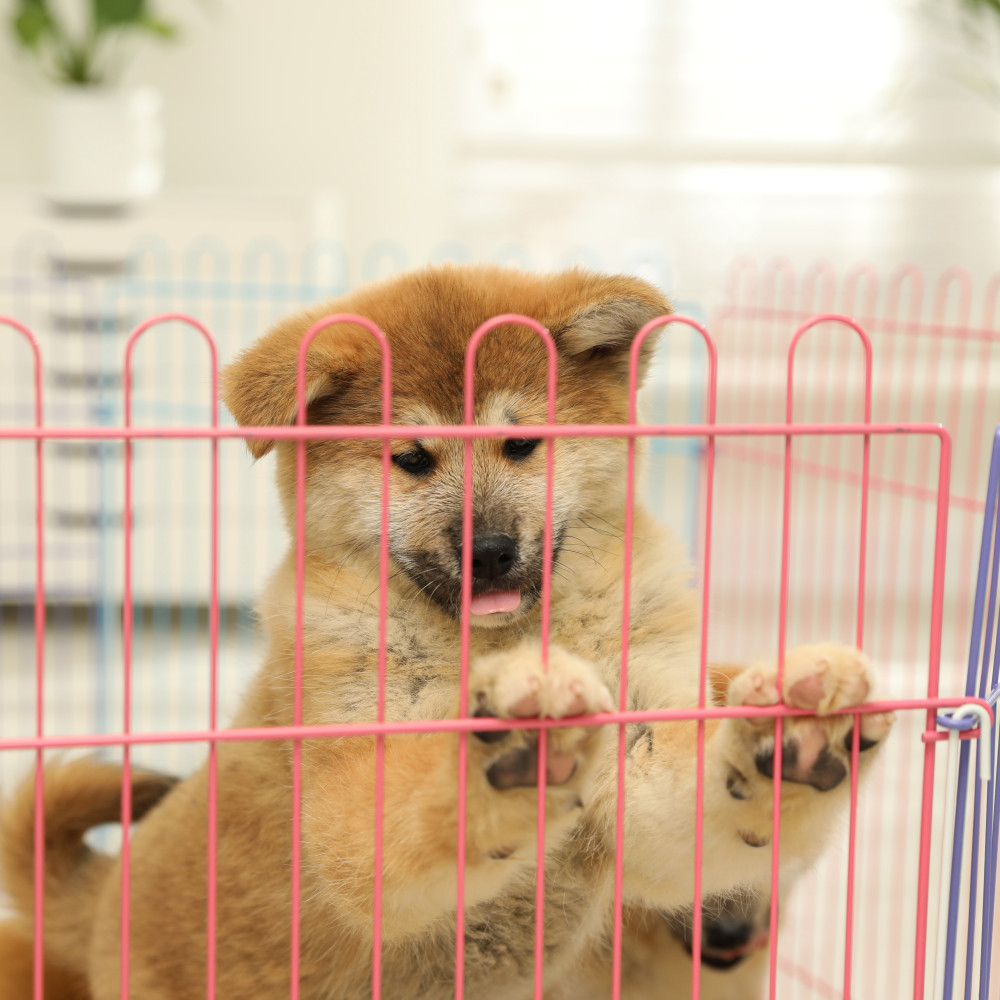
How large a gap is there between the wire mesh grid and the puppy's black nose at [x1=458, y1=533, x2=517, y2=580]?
0.16 m

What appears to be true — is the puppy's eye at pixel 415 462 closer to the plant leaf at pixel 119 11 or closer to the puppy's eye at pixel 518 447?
the puppy's eye at pixel 518 447

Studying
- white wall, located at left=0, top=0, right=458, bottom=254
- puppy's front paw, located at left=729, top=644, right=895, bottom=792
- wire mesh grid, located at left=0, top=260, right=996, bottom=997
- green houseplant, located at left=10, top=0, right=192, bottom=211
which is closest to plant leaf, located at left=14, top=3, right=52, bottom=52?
green houseplant, located at left=10, top=0, right=192, bottom=211

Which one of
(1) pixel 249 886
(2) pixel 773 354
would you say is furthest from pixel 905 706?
(2) pixel 773 354

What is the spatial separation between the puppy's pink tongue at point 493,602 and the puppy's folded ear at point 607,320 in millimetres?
290

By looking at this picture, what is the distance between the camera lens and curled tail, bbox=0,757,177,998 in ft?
4.84

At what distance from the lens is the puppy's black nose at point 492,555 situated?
1176 mm

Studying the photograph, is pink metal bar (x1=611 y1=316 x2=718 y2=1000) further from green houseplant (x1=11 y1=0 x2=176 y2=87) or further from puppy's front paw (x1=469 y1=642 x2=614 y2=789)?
green houseplant (x1=11 y1=0 x2=176 y2=87)

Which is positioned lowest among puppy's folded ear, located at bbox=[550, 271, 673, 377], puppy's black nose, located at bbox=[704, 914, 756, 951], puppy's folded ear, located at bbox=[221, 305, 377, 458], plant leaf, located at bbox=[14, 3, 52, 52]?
puppy's black nose, located at bbox=[704, 914, 756, 951]

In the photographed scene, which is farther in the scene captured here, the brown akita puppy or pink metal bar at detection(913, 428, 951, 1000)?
the brown akita puppy

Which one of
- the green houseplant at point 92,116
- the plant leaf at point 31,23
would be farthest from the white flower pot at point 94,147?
the plant leaf at point 31,23

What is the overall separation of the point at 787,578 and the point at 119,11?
279 cm

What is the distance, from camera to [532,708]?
0.98m

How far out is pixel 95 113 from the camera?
10.8 ft

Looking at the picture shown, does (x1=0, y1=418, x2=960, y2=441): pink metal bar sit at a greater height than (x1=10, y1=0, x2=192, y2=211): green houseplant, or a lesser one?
lesser
